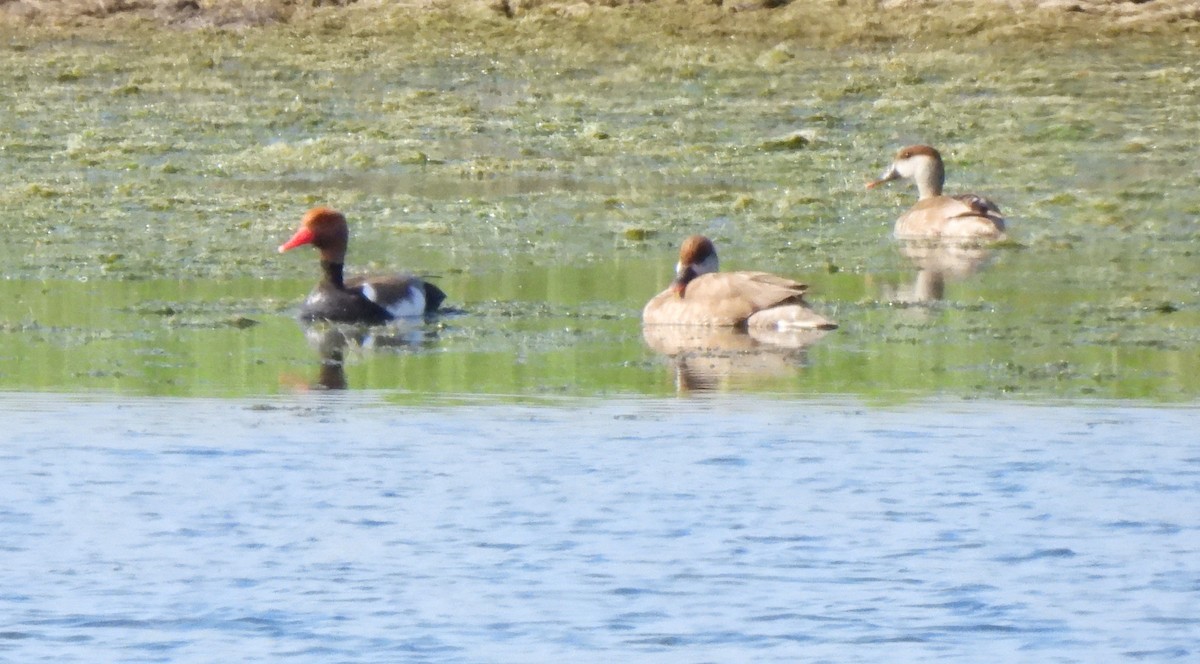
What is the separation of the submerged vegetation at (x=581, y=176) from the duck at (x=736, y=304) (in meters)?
0.22

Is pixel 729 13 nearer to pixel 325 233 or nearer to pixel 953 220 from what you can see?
pixel 953 220

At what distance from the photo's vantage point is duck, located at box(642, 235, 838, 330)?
12414mm

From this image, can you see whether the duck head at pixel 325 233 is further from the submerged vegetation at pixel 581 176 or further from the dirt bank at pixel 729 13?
the dirt bank at pixel 729 13

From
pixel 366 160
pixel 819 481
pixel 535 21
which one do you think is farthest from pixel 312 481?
pixel 535 21

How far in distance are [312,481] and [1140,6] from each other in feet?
56.9

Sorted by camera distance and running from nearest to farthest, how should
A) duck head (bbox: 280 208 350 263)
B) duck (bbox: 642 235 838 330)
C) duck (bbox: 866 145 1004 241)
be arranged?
duck (bbox: 642 235 838 330) < duck head (bbox: 280 208 350 263) < duck (bbox: 866 145 1004 241)

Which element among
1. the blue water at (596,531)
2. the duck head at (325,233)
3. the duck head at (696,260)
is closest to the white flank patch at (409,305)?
the duck head at (325,233)

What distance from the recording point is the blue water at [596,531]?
704 centimetres

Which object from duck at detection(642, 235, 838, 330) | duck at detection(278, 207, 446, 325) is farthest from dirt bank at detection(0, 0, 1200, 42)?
duck at detection(642, 235, 838, 330)

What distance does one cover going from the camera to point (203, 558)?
25.9 ft

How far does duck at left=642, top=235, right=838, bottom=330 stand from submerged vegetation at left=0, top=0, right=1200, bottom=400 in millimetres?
225

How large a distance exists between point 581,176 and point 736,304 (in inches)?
228

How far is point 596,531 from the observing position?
26.9 ft

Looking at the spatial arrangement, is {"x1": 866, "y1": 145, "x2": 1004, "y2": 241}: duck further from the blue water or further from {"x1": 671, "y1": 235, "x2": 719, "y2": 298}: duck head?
the blue water
